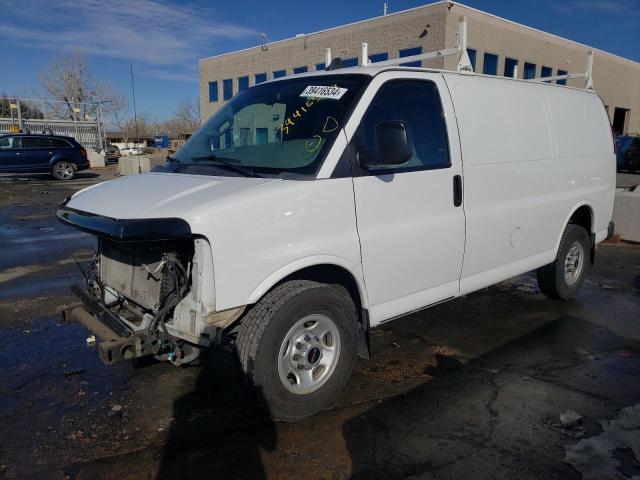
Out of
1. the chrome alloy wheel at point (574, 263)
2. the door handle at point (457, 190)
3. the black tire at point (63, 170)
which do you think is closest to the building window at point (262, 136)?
the door handle at point (457, 190)

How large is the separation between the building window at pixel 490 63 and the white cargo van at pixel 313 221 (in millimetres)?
27793

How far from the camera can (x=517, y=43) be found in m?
31.9

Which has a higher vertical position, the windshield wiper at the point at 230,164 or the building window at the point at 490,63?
the building window at the point at 490,63

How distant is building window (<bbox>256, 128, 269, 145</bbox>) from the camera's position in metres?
3.79

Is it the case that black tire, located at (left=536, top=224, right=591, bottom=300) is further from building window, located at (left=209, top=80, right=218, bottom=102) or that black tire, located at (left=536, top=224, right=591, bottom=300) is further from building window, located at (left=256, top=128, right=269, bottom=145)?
building window, located at (left=209, top=80, right=218, bottom=102)

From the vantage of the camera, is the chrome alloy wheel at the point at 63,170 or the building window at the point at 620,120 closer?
the chrome alloy wheel at the point at 63,170

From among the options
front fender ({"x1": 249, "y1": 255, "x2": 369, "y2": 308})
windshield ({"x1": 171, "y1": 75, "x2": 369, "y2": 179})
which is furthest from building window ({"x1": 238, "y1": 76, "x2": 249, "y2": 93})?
front fender ({"x1": 249, "y1": 255, "x2": 369, "y2": 308})

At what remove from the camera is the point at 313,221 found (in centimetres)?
321

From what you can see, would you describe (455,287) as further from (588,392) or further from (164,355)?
(164,355)

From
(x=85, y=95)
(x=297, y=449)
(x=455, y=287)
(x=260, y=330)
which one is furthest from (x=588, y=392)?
(x=85, y=95)

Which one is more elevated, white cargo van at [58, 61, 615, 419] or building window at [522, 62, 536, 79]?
building window at [522, 62, 536, 79]

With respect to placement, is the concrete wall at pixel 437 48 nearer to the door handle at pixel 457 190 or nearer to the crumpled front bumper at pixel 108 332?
the door handle at pixel 457 190

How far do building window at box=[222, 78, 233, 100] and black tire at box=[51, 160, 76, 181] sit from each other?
23181 millimetres

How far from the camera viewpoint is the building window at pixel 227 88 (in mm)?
43297
